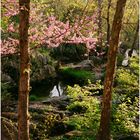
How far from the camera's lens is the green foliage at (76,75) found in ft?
93.2

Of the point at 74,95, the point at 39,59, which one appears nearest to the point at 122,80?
the point at 74,95

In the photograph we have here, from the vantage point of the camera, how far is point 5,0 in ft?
29.3

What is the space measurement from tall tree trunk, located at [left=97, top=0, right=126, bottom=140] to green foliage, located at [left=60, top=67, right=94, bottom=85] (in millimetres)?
15378

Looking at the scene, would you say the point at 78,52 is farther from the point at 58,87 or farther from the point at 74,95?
the point at 74,95

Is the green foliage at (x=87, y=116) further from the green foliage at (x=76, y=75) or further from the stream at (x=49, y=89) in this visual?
the green foliage at (x=76, y=75)

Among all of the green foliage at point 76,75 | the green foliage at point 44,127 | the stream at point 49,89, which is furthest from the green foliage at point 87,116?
the green foliage at point 76,75

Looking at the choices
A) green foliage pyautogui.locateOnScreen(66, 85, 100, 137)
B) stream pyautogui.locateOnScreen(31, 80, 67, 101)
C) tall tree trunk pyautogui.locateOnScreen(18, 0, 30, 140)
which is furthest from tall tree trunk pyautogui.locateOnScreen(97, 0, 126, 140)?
stream pyautogui.locateOnScreen(31, 80, 67, 101)

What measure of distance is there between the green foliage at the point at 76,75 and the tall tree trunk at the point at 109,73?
15.4 meters

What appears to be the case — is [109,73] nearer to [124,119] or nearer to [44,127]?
[124,119]

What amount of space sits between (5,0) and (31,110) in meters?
8.03

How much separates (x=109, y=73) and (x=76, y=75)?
1772 centimetres

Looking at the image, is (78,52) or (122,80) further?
(78,52)

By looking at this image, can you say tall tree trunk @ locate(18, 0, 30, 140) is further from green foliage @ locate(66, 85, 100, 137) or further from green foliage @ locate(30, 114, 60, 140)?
green foliage @ locate(30, 114, 60, 140)

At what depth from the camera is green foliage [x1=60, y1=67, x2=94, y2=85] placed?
28.4m
